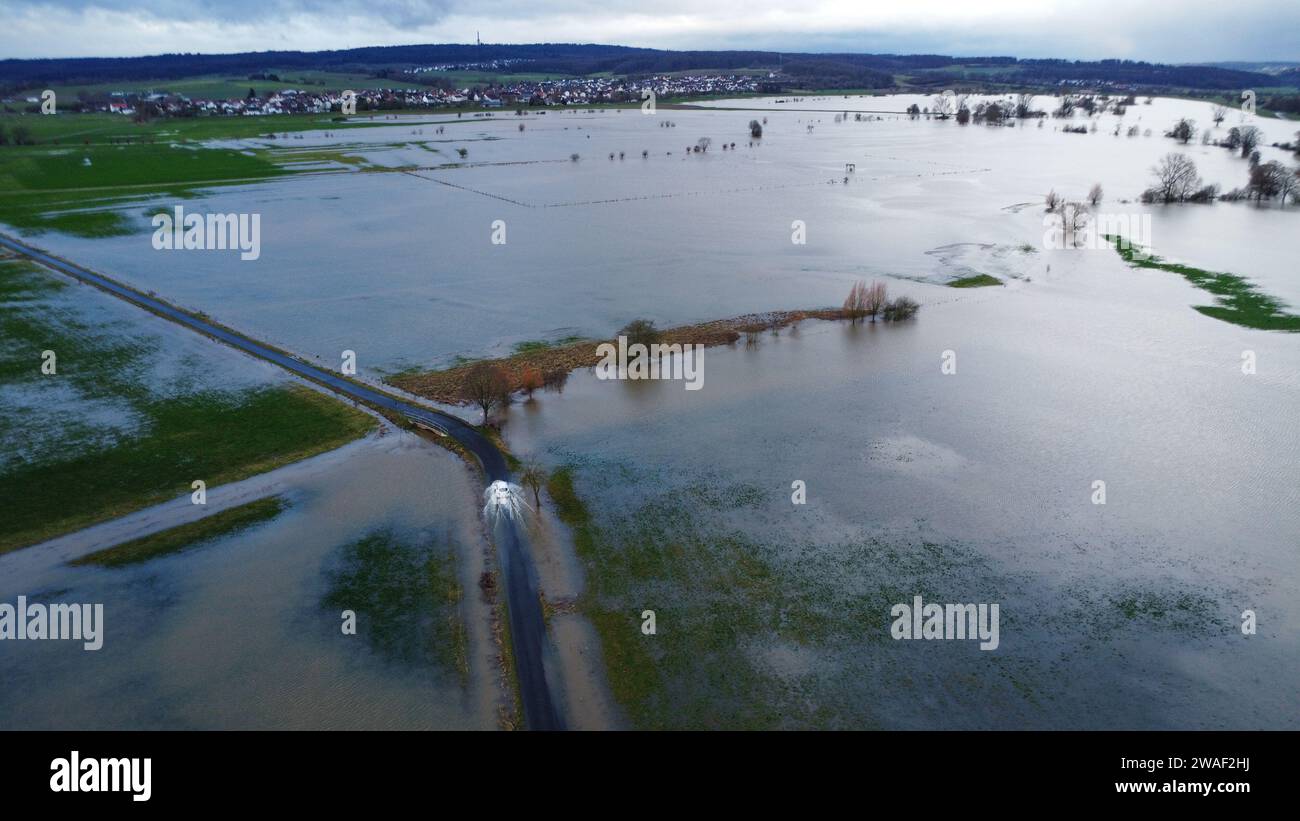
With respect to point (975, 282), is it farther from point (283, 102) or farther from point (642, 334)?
point (283, 102)

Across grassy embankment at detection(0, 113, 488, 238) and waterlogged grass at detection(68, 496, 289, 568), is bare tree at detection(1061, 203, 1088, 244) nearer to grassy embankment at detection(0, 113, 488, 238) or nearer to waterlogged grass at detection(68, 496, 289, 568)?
waterlogged grass at detection(68, 496, 289, 568)

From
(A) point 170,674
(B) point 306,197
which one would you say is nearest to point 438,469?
(A) point 170,674

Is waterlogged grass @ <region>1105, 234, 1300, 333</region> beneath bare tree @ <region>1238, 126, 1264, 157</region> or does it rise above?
beneath

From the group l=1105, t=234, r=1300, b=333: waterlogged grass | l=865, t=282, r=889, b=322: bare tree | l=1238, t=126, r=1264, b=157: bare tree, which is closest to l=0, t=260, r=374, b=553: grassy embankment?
l=865, t=282, r=889, b=322: bare tree

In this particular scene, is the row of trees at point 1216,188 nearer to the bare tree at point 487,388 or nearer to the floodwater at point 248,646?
the bare tree at point 487,388

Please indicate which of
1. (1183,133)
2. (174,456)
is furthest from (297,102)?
(1183,133)

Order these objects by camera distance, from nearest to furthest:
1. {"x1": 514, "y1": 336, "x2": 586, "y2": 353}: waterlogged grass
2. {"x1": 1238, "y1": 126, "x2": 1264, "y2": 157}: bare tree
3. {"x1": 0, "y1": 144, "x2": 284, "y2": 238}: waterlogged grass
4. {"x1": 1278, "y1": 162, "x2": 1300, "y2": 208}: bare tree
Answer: {"x1": 514, "y1": 336, "x2": 586, "y2": 353}: waterlogged grass → {"x1": 0, "y1": 144, "x2": 284, "y2": 238}: waterlogged grass → {"x1": 1278, "y1": 162, "x2": 1300, "y2": 208}: bare tree → {"x1": 1238, "y1": 126, "x2": 1264, "y2": 157}: bare tree

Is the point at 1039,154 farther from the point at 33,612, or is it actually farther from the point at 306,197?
the point at 33,612
